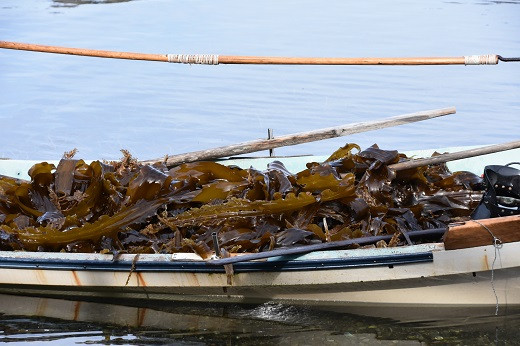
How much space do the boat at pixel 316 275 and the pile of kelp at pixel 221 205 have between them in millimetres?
172

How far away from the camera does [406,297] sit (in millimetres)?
5863

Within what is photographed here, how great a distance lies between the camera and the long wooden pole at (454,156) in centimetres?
613

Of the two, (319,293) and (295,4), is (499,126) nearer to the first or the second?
(319,293)

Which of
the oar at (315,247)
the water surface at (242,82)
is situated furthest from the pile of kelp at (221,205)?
the water surface at (242,82)

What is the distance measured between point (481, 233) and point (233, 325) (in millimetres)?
1648

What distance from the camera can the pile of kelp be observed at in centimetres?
608

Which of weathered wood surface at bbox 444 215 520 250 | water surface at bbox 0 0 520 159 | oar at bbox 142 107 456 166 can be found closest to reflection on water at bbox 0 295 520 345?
weathered wood surface at bbox 444 215 520 250

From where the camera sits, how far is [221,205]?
20.2ft

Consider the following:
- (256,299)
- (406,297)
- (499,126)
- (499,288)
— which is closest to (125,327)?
(256,299)

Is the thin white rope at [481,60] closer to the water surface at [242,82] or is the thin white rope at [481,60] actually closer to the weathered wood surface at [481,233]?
the weathered wood surface at [481,233]

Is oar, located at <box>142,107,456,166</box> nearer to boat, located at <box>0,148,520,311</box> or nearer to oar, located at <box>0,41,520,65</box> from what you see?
oar, located at <box>0,41,520,65</box>

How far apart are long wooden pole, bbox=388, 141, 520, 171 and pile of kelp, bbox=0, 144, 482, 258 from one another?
0.10 m

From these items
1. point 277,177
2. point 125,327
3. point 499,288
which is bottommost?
point 125,327

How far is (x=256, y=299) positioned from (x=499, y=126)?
5933 millimetres
